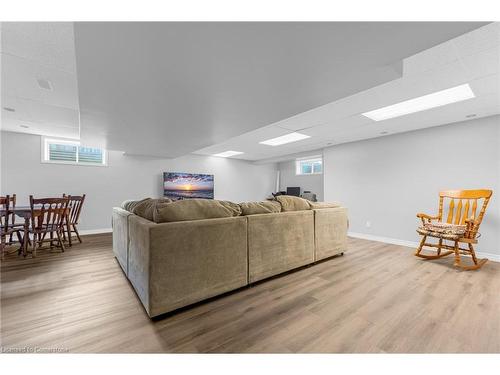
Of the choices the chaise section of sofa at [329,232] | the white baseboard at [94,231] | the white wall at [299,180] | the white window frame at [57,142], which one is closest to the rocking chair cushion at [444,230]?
the chaise section of sofa at [329,232]

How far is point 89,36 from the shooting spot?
1251 mm

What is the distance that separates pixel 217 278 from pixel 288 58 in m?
1.91

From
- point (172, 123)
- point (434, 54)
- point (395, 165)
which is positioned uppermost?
point (434, 54)

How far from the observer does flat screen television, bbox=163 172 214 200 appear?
601 cm

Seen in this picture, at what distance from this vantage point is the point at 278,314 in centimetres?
161

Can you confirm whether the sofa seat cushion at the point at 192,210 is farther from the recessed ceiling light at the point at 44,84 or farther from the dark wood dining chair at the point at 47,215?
the dark wood dining chair at the point at 47,215

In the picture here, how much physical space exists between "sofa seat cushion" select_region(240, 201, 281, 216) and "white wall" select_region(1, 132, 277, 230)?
4.57m

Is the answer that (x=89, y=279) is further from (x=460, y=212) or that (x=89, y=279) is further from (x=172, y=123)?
(x=460, y=212)

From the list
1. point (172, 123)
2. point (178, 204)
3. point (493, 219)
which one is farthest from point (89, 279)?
point (493, 219)

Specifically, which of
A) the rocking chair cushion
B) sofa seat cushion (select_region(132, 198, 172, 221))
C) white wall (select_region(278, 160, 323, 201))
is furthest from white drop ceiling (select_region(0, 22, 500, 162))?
white wall (select_region(278, 160, 323, 201))

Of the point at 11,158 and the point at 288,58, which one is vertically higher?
the point at 288,58

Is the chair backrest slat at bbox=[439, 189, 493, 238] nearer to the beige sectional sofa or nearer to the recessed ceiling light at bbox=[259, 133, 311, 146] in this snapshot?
the beige sectional sofa

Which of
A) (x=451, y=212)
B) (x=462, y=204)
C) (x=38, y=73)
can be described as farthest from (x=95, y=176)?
(x=462, y=204)

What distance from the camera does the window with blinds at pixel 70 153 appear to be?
4566 millimetres
